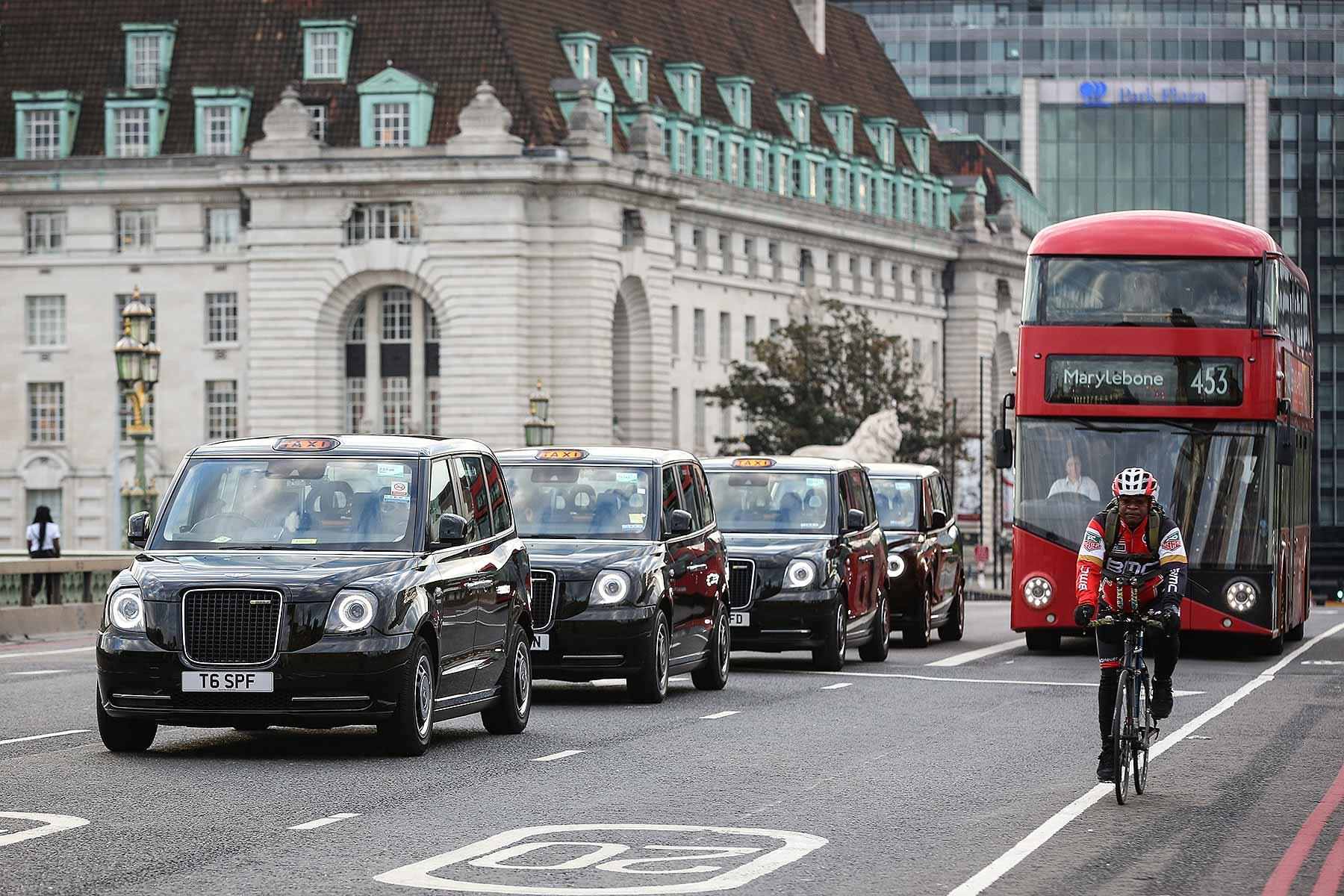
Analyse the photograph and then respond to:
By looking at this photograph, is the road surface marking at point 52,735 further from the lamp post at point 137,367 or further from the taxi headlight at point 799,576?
the lamp post at point 137,367

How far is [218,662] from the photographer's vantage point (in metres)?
15.9

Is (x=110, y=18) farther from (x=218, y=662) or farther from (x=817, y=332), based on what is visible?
(x=218, y=662)

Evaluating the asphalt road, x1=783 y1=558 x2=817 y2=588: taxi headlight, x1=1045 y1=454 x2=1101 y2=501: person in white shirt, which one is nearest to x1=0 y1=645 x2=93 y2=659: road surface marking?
the asphalt road

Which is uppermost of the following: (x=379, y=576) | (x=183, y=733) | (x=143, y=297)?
(x=143, y=297)

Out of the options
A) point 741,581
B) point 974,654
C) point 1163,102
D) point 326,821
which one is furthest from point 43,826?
point 1163,102

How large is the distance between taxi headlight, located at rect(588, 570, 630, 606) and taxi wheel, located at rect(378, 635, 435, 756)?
4.26 m

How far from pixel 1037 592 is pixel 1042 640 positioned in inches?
87.2

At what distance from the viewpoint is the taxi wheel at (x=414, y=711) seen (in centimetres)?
1623

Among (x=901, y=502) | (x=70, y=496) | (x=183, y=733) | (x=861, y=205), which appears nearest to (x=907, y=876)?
(x=183, y=733)

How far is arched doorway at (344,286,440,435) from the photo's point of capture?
9025cm

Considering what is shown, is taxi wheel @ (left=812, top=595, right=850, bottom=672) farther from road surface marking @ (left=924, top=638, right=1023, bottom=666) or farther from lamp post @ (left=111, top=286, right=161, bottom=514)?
lamp post @ (left=111, top=286, right=161, bottom=514)

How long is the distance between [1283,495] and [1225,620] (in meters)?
1.86

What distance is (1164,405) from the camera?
94.2 feet

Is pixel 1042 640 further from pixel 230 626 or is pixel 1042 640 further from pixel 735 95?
pixel 735 95
